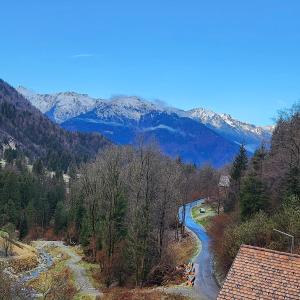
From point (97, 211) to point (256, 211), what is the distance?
73.4 feet

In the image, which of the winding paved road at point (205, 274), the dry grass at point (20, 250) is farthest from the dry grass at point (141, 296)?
the dry grass at point (20, 250)

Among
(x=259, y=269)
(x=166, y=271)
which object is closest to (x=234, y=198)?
(x=166, y=271)

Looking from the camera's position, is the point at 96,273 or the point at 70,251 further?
the point at 70,251

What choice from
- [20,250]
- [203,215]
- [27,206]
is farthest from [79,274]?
[27,206]

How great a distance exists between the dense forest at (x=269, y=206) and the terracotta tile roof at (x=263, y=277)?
16.7m

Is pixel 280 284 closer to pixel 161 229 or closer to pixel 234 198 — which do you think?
pixel 161 229

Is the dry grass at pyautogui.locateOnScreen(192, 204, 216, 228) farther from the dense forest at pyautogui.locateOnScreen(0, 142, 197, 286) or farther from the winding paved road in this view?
the dense forest at pyautogui.locateOnScreen(0, 142, 197, 286)

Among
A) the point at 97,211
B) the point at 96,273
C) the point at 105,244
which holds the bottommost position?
the point at 96,273

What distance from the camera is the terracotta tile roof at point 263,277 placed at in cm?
1916

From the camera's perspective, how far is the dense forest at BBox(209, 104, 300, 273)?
40781mm

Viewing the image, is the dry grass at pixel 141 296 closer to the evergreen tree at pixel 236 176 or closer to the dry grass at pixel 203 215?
the evergreen tree at pixel 236 176

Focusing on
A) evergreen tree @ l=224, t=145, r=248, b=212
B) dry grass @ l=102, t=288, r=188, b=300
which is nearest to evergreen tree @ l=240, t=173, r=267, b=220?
dry grass @ l=102, t=288, r=188, b=300

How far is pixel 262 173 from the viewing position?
57375 millimetres

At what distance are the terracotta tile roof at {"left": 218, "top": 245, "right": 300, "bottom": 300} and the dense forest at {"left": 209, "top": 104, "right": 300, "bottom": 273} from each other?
16.7 m
